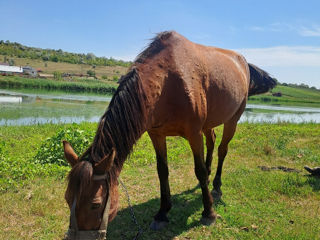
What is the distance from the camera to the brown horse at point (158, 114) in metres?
2.10

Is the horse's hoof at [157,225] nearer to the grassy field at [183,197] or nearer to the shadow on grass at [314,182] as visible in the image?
the grassy field at [183,197]

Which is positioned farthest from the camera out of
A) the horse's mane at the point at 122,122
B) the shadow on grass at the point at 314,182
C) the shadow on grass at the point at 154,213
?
the shadow on grass at the point at 314,182

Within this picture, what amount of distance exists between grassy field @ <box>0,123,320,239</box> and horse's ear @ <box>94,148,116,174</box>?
4.72 ft

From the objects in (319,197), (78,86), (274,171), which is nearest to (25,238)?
(319,197)

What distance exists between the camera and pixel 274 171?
573 cm

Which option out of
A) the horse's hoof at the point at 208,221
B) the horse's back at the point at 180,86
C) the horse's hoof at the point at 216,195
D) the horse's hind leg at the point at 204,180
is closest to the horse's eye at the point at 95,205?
the horse's back at the point at 180,86

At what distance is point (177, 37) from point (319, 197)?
12.6 feet

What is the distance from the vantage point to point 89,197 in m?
2.07

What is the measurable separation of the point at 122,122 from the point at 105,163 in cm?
47

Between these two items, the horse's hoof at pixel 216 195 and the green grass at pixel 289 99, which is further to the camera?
the green grass at pixel 289 99

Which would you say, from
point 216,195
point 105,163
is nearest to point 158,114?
point 105,163

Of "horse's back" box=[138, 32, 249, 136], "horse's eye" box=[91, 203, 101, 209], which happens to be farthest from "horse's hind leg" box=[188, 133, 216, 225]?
"horse's eye" box=[91, 203, 101, 209]

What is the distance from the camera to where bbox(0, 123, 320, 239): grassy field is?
3.32m

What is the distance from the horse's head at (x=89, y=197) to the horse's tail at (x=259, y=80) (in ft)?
17.2
